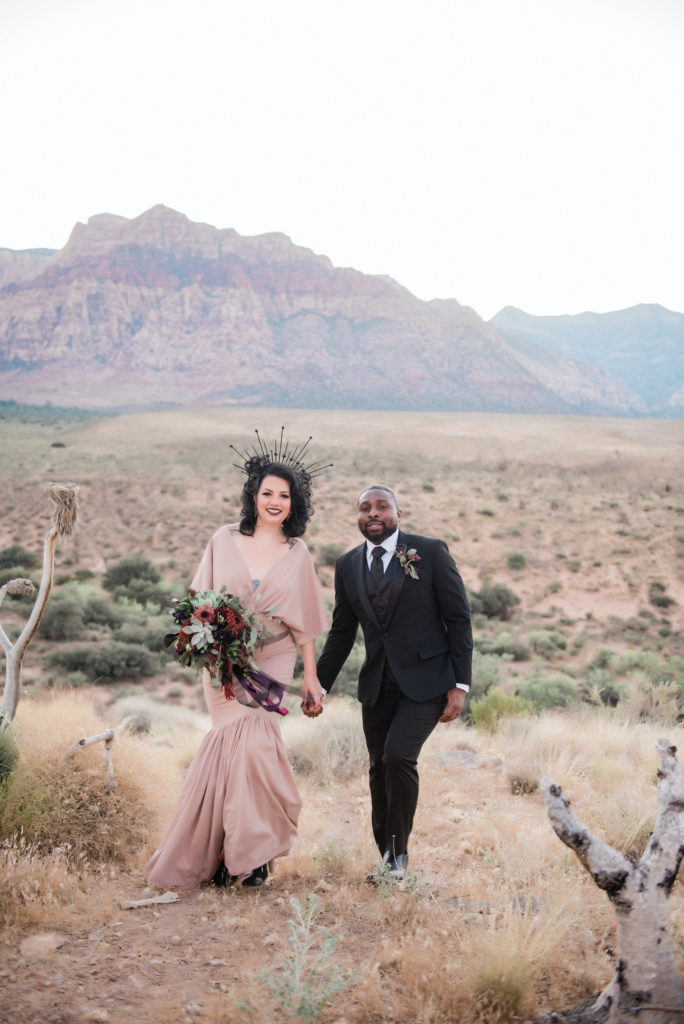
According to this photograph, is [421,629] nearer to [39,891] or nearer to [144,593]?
[39,891]

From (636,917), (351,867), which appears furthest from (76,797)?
(636,917)

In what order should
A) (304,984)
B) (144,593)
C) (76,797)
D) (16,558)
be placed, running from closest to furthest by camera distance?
(304,984), (76,797), (144,593), (16,558)

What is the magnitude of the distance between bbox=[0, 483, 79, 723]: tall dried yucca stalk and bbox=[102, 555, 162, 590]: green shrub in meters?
15.7

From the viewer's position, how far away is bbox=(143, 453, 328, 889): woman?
13.2ft

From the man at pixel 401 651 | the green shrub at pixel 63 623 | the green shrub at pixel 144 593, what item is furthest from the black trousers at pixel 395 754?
the green shrub at pixel 144 593

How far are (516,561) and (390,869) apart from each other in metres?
21.2

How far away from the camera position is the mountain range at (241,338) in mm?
140625

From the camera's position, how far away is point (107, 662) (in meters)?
13.0

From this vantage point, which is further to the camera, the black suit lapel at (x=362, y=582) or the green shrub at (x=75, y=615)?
the green shrub at (x=75, y=615)

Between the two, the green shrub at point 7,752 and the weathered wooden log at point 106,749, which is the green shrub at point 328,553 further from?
the green shrub at point 7,752

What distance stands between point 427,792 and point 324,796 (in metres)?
0.90

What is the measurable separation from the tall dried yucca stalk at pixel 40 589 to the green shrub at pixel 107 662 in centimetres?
846

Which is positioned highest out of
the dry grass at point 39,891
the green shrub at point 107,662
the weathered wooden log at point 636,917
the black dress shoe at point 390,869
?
the weathered wooden log at point 636,917

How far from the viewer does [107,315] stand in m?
155
